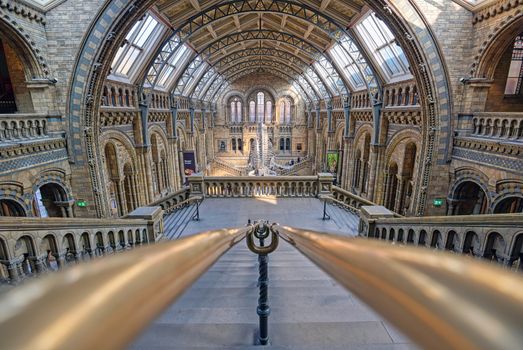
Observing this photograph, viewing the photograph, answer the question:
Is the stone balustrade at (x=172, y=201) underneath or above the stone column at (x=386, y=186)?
above

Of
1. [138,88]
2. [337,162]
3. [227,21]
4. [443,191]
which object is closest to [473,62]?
[443,191]

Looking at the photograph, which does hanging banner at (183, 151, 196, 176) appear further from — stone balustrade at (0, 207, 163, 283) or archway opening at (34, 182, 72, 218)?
stone balustrade at (0, 207, 163, 283)

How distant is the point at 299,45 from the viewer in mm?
19562

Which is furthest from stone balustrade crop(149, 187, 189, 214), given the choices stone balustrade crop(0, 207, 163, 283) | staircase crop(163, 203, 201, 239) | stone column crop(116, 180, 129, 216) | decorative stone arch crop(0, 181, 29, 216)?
stone column crop(116, 180, 129, 216)

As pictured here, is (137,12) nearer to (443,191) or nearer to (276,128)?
(443,191)

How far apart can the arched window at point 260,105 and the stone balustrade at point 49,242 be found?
33.7 metres

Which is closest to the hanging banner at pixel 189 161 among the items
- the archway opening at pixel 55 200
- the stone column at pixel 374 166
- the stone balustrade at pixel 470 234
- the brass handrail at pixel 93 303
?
the archway opening at pixel 55 200

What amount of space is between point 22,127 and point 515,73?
56.3 feet

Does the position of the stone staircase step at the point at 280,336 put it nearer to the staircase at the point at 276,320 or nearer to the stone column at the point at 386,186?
the staircase at the point at 276,320

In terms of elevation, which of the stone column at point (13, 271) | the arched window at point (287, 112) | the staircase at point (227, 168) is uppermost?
the arched window at point (287, 112)

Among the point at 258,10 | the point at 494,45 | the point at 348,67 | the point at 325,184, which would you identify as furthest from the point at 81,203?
the point at 348,67

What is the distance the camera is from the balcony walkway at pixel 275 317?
2.68m

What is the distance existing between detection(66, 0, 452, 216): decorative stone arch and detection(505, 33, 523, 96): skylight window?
12.3 feet

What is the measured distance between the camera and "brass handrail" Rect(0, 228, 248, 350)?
1.28 feet
